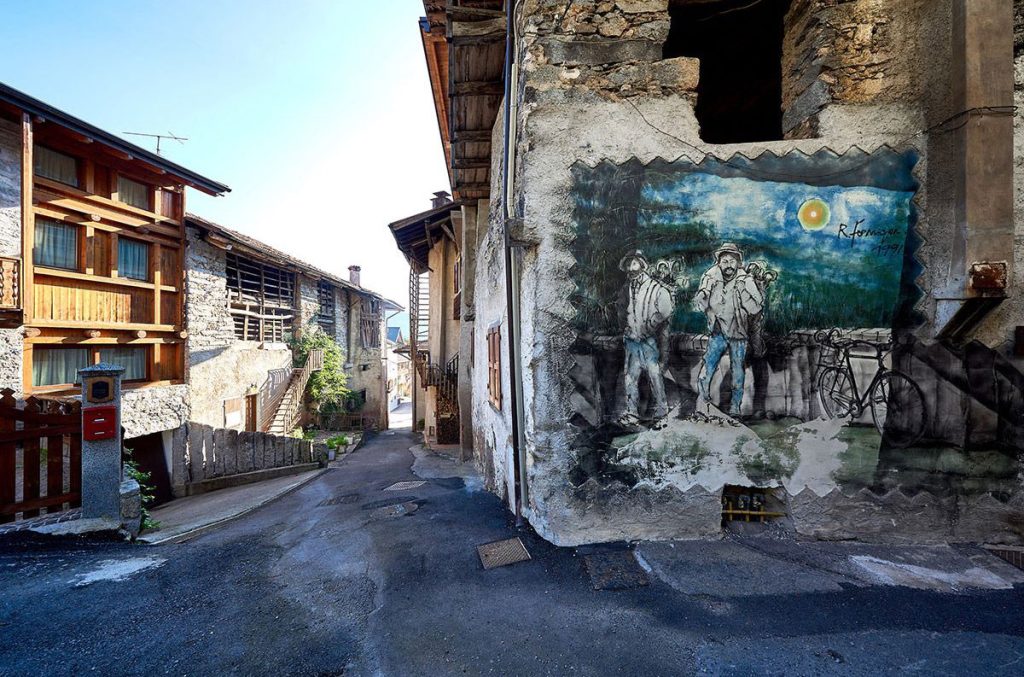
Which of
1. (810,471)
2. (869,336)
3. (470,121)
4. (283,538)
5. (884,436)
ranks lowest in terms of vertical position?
(283,538)

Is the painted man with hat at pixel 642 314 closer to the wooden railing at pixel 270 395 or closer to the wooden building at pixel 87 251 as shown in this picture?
the wooden building at pixel 87 251

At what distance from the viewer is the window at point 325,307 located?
56.8 feet

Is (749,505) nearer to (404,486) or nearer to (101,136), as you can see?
(404,486)

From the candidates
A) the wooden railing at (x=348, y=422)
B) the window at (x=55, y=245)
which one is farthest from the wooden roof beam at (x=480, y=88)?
the wooden railing at (x=348, y=422)

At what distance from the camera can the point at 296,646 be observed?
2.70m

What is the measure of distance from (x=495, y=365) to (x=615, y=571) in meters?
3.20

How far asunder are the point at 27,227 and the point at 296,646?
9.95 m

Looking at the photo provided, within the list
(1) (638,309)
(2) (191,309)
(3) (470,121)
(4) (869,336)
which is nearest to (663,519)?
(1) (638,309)

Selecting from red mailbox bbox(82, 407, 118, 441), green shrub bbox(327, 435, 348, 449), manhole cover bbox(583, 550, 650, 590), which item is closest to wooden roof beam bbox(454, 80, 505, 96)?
manhole cover bbox(583, 550, 650, 590)

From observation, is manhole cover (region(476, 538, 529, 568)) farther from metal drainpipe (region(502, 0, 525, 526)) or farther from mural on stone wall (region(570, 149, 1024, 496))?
mural on stone wall (region(570, 149, 1024, 496))

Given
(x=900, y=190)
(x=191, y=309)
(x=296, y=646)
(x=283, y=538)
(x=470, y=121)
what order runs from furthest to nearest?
(x=191, y=309), (x=470, y=121), (x=283, y=538), (x=900, y=190), (x=296, y=646)

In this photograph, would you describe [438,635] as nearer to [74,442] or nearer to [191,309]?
[74,442]

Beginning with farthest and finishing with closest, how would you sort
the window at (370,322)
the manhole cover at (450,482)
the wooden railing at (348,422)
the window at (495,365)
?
the window at (370,322) → the wooden railing at (348,422) → the manhole cover at (450,482) → the window at (495,365)
